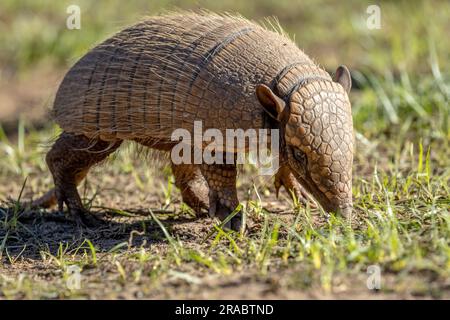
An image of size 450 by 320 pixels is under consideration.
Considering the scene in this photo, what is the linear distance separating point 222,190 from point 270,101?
787 millimetres

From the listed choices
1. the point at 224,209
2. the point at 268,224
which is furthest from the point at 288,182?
the point at 224,209

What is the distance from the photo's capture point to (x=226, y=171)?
5.25 meters

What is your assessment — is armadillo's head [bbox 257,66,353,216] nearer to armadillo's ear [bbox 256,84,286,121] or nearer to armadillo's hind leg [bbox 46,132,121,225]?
armadillo's ear [bbox 256,84,286,121]

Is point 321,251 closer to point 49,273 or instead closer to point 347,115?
point 347,115

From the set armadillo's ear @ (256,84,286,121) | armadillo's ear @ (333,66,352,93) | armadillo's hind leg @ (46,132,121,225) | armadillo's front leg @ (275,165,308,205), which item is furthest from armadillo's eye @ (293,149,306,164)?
armadillo's hind leg @ (46,132,121,225)

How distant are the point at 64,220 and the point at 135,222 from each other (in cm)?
61

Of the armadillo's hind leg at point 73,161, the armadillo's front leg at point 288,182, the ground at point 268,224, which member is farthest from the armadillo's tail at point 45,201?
the armadillo's front leg at point 288,182

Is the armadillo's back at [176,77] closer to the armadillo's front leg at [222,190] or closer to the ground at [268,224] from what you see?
the armadillo's front leg at [222,190]

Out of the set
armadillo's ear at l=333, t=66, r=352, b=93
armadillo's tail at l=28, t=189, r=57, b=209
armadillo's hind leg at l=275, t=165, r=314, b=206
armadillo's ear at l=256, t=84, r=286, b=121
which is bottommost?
armadillo's tail at l=28, t=189, r=57, b=209

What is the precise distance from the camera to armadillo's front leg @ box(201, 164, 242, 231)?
525 centimetres

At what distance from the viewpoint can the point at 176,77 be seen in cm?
525

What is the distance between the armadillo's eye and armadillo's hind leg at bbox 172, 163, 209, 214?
1276 millimetres

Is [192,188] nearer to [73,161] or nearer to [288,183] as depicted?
[288,183]
